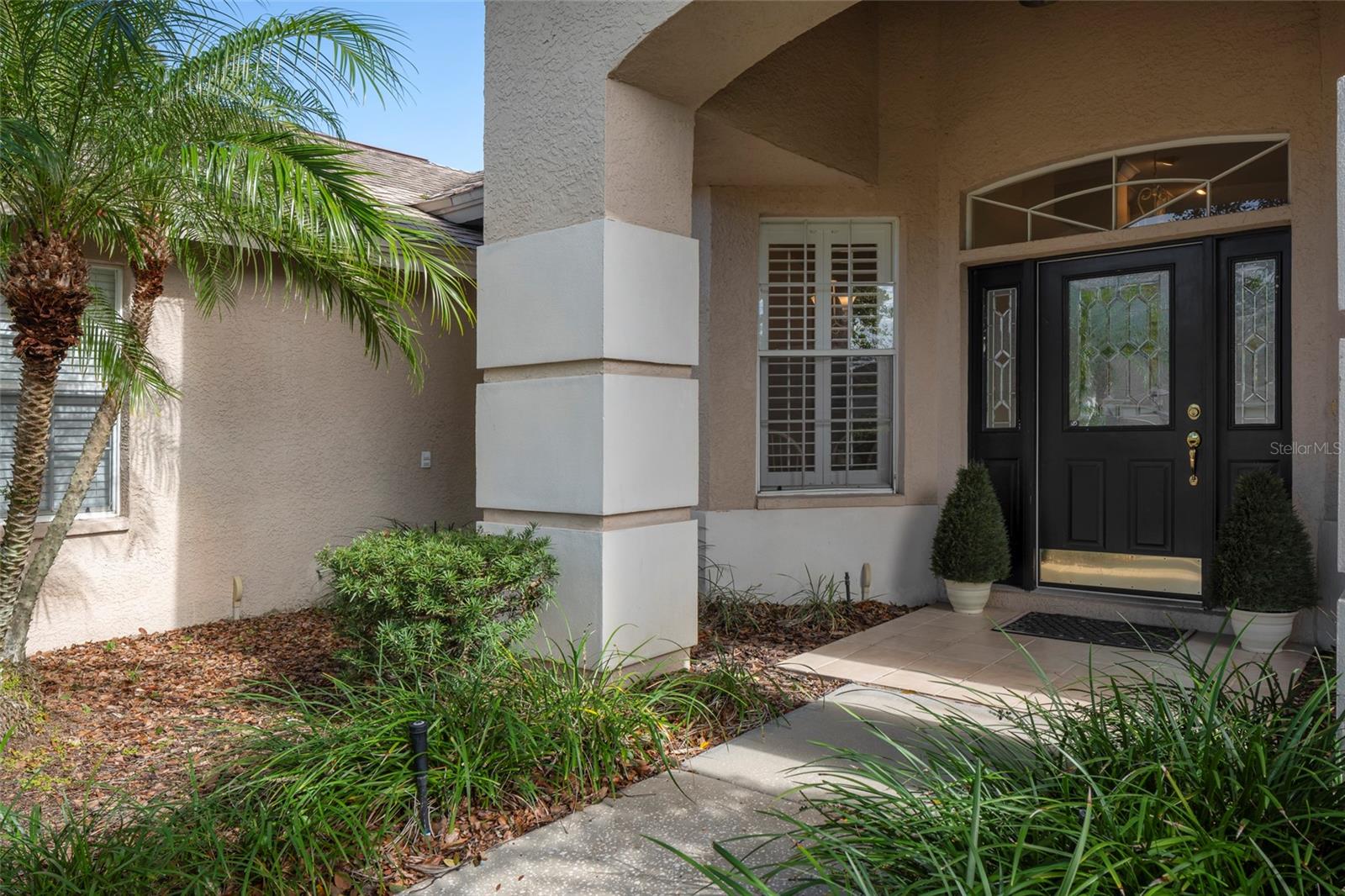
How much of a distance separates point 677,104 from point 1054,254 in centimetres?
335

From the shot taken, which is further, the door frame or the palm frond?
the door frame

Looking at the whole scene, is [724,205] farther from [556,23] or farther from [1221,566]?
[1221,566]

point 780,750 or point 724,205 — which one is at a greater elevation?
point 724,205

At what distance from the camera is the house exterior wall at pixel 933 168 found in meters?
6.26

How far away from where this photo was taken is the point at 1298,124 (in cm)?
570

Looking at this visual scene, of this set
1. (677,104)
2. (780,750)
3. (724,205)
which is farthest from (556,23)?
(780,750)

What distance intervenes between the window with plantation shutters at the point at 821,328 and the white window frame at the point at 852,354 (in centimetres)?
1

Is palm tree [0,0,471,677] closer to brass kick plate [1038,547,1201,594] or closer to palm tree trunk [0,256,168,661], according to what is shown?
palm tree trunk [0,256,168,661]

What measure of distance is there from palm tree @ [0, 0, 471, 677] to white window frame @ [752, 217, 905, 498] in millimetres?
2687

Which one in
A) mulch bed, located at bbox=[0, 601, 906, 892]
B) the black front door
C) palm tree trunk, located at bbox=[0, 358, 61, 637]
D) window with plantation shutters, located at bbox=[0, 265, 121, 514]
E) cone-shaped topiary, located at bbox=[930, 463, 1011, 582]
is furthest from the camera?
cone-shaped topiary, located at bbox=[930, 463, 1011, 582]

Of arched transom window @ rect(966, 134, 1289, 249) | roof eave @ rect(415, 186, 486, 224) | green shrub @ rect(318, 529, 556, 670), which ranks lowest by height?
green shrub @ rect(318, 529, 556, 670)

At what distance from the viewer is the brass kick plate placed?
636cm

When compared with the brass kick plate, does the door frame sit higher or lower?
higher
